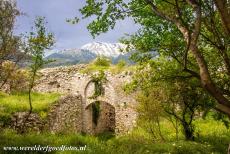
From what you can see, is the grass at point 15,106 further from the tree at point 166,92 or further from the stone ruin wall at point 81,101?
the tree at point 166,92

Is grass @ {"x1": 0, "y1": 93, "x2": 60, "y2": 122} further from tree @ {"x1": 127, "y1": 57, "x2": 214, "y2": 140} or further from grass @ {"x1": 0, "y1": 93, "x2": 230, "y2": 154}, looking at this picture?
tree @ {"x1": 127, "y1": 57, "x2": 214, "y2": 140}

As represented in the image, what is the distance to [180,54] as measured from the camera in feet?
55.6

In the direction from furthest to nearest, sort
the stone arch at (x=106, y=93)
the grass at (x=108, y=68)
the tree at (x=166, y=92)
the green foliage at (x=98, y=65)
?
the green foliage at (x=98, y=65), the grass at (x=108, y=68), the stone arch at (x=106, y=93), the tree at (x=166, y=92)

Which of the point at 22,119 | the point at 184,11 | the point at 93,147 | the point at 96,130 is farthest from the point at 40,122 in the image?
the point at 184,11

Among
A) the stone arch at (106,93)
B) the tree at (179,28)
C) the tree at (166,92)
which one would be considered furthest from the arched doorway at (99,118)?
the tree at (179,28)

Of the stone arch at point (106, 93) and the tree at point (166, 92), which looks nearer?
the tree at point (166, 92)

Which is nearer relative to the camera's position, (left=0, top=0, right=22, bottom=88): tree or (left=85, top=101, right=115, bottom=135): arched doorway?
(left=0, top=0, right=22, bottom=88): tree

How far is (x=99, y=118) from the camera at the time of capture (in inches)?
1511

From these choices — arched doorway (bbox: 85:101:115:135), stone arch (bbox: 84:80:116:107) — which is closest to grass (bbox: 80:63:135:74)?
stone arch (bbox: 84:80:116:107)

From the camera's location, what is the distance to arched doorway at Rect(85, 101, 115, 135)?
120 ft

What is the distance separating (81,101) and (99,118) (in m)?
3.39

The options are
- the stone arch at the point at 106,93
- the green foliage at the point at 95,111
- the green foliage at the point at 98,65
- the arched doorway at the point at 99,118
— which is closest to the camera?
the stone arch at the point at 106,93

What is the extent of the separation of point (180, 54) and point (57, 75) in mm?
24172

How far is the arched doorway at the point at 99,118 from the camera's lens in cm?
3647
